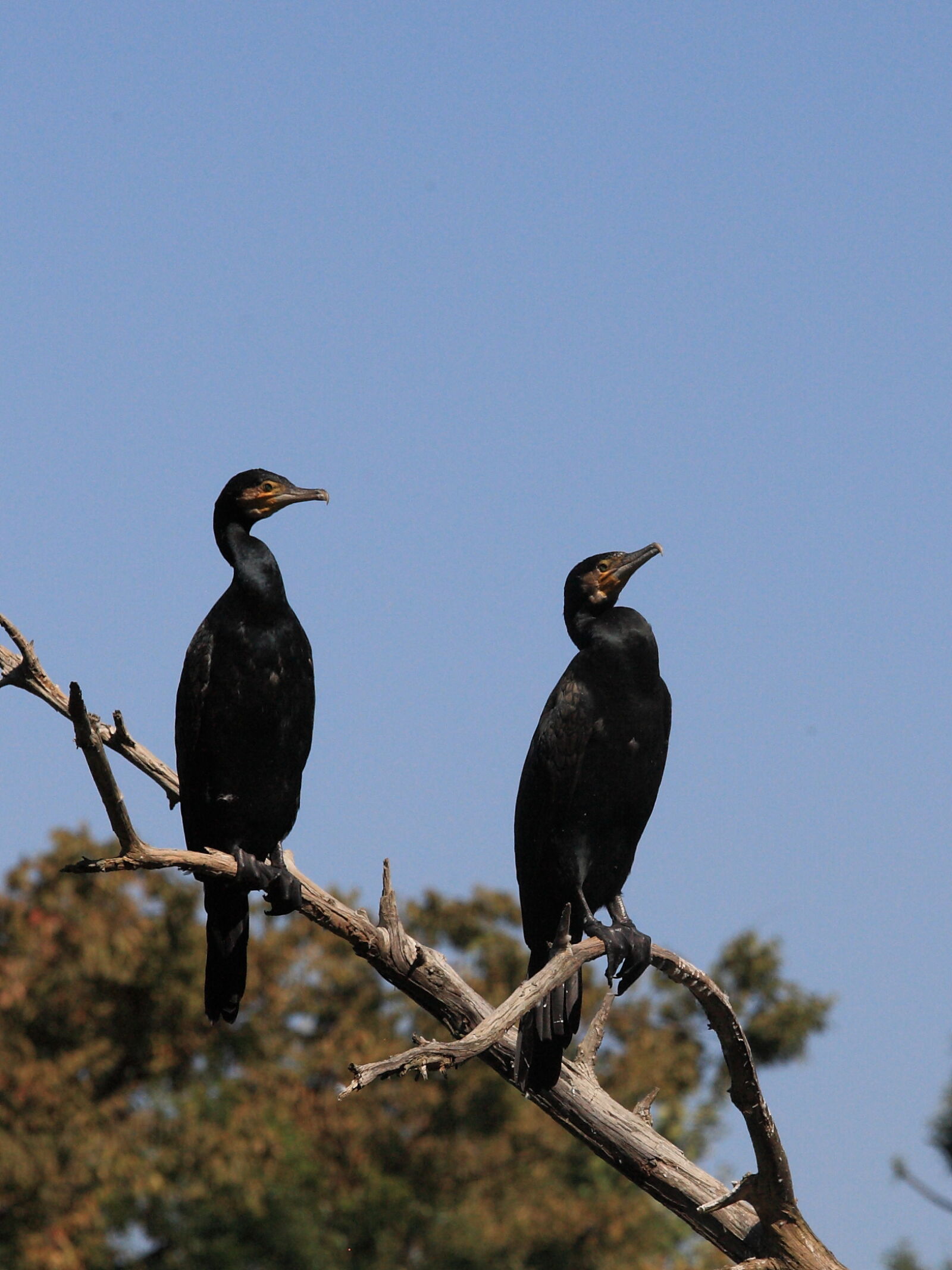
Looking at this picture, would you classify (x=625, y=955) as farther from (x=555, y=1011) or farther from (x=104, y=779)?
(x=104, y=779)

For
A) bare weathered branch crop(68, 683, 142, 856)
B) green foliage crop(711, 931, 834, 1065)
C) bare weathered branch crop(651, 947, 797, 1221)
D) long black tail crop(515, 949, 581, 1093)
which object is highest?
green foliage crop(711, 931, 834, 1065)

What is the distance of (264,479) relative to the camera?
20.5 feet

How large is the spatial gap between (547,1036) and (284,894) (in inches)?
40.6

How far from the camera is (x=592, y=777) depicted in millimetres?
5703

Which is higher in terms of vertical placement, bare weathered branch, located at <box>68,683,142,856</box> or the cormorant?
the cormorant

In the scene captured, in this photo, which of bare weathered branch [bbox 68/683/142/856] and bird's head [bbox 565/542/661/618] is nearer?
bare weathered branch [bbox 68/683/142/856]

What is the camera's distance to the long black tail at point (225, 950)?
600 centimetres

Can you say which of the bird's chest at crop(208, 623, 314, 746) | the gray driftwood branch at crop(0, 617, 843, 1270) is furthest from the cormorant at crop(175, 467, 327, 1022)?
the gray driftwood branch at crop(0, 617, 843, 1270)

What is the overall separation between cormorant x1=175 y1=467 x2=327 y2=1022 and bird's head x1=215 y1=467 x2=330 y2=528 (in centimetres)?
12

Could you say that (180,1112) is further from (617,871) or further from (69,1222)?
(617,871)

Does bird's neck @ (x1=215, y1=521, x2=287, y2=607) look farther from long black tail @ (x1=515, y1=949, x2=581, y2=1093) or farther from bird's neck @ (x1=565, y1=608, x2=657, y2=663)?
long black tail @ (x1=515, y1=949, x2=581, y2=1093)

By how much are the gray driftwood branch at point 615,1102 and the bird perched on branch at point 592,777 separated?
267 mm

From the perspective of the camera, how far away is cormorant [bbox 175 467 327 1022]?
19.4 ft

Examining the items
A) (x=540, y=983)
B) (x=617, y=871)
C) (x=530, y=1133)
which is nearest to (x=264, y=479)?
(x=617, y=871)
